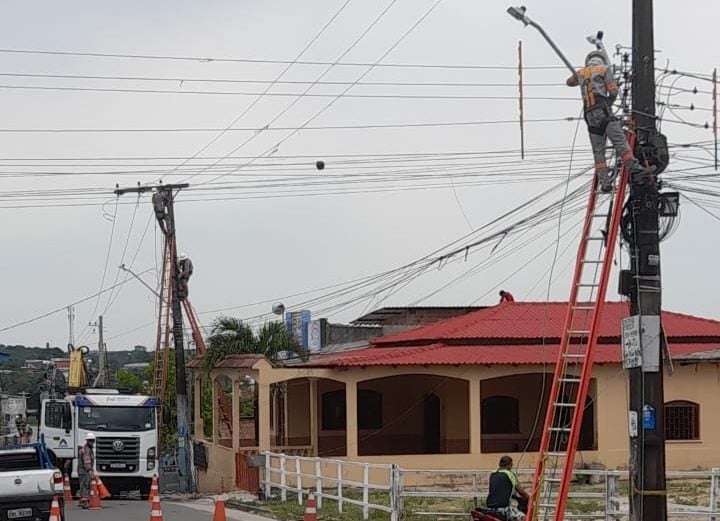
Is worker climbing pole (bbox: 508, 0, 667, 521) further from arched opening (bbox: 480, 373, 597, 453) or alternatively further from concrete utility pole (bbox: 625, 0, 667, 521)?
arched opening (bbox: 480, 373, 597, 453)

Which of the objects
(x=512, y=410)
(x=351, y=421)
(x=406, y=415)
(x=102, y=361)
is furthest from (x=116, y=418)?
(x=102, y=361)

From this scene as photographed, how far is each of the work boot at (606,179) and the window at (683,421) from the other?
20.4 metres

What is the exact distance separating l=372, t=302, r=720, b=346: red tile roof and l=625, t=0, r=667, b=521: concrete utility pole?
65.0 ft

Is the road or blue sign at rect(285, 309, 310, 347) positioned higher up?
blue sign at rect(285, 309, 310, 347)

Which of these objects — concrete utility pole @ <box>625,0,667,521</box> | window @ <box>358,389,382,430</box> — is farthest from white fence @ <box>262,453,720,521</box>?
window @ <box>358,389,382,430</box>

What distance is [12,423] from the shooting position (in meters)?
68.3

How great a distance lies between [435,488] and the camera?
30.8 m

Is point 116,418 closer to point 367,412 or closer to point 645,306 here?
point 367,412

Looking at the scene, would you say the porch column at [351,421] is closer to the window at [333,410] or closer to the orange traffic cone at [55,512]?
the window at [333,410]

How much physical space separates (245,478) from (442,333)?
7377 mm

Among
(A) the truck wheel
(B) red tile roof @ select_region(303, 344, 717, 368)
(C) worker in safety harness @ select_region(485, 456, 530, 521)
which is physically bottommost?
(A) the truck wheel

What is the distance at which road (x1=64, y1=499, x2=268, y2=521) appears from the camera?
965 inches

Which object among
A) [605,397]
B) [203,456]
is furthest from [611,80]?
[203,456]

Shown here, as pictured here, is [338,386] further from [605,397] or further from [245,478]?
[605,397]
